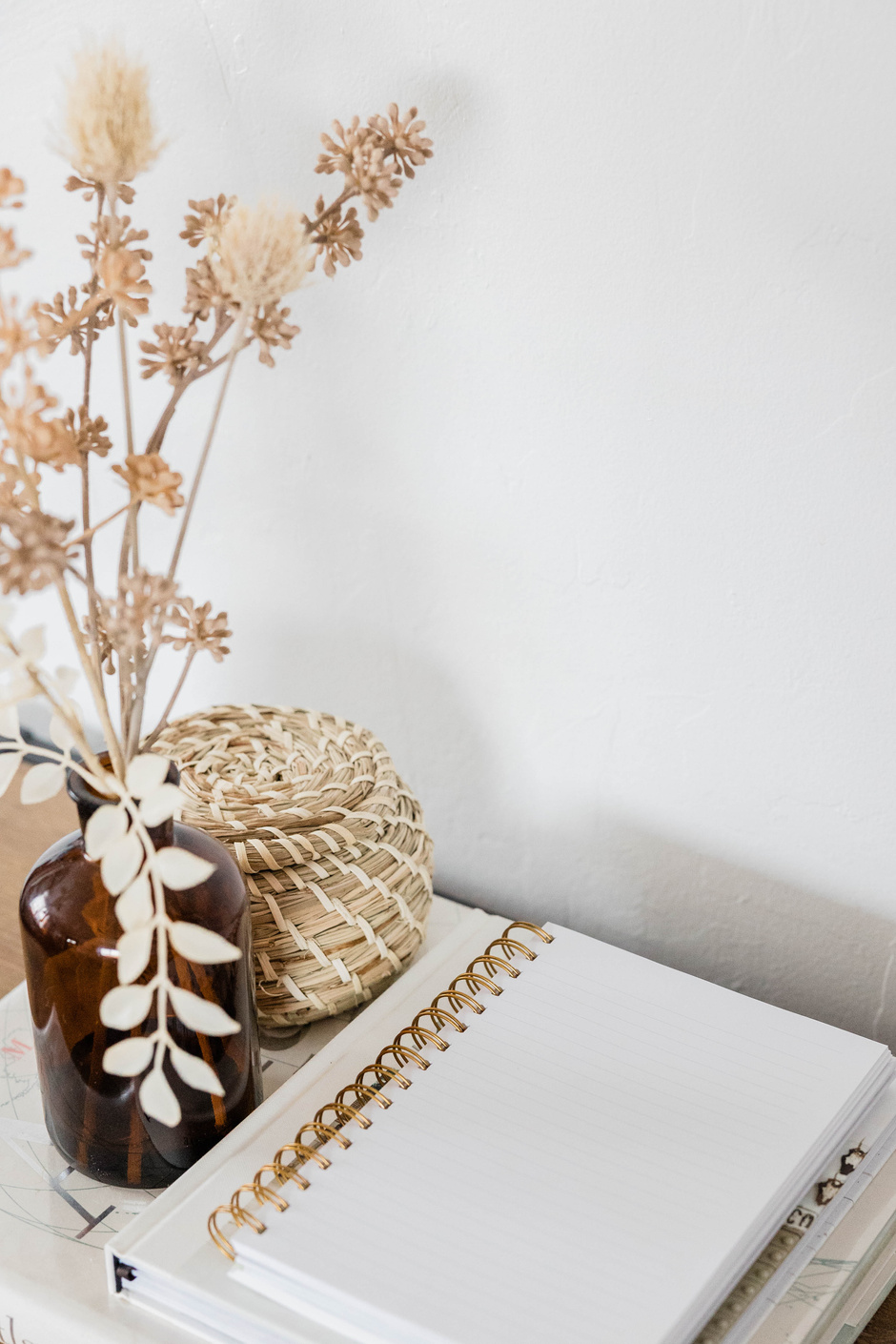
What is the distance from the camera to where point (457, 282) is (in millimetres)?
637

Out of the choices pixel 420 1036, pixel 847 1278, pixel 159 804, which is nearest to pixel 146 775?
pixel 159 804

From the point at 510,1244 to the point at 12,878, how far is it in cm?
43

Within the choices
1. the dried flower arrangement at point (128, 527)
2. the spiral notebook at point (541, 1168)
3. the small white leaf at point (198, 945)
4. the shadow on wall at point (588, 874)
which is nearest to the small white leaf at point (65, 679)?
the dried flower arrangement at point (128, 527)

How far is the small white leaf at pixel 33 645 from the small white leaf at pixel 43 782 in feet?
0.17

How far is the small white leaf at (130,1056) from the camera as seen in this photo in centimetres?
42

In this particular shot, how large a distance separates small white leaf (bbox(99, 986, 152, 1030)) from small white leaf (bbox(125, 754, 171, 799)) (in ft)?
0.22

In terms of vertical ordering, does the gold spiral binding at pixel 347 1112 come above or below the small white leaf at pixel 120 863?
below

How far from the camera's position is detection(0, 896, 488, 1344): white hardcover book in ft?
1.64

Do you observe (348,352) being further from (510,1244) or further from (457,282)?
(510,1244)

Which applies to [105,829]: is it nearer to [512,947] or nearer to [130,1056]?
[130,1056]

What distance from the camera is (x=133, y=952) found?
415mm

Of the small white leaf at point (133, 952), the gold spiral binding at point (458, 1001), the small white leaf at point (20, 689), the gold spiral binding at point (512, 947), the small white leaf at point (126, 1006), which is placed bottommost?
the gold spiral binding at point (458, 1001)

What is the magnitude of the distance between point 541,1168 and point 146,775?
23 centimetres

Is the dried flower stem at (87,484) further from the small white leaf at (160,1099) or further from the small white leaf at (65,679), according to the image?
the small white leaf at (160,1099)
